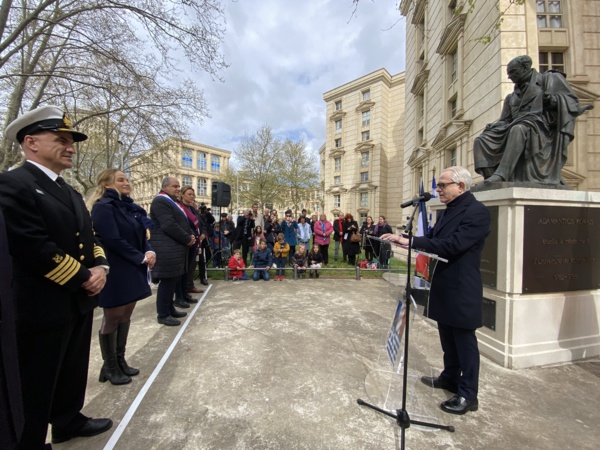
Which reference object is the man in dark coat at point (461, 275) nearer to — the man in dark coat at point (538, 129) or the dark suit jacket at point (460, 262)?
the dark suit jacket at point (460, 262)

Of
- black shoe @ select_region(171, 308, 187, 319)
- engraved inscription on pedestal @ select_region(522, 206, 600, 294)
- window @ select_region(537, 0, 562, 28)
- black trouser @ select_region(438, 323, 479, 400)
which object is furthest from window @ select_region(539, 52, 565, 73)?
black shoe @ select_region(171, 308, 187, 319)

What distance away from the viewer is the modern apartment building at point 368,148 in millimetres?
35188

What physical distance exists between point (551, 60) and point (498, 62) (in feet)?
19.0

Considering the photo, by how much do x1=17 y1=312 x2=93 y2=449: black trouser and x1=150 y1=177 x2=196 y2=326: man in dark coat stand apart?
212cm

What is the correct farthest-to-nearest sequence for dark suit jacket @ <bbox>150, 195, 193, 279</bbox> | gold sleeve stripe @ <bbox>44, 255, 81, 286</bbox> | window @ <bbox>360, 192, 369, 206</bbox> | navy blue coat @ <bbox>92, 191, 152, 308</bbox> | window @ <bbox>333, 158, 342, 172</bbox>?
window @ <bbox>333, 158, 342, 172</bbox> → window @ <bbox>360, 192, 369, 206</bbox> → dark suit jacket @ <bbox>150, 195, 193, 279</bbox> → navy blue coat @ <bbox>92, 191, 152, 308</bbox> → gold sleeve stripe @ <bbox>44, 255, 81, 286</bbox>

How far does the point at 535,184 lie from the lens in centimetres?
360

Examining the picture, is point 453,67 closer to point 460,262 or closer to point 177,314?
point 460,262

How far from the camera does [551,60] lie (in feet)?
43.2

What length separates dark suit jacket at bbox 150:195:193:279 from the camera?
4.18 m

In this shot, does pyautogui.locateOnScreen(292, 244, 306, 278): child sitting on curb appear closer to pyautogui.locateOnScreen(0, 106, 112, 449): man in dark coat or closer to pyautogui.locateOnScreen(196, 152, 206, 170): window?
pyautogui.locateOnScreen(0, 106, 112, 449): man in dark coat

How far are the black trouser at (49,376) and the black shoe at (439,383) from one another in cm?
309

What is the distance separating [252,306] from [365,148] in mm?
34906

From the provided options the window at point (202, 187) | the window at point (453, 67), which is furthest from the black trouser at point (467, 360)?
the window at point (202, 187)

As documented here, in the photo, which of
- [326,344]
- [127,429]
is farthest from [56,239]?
[326,344]
